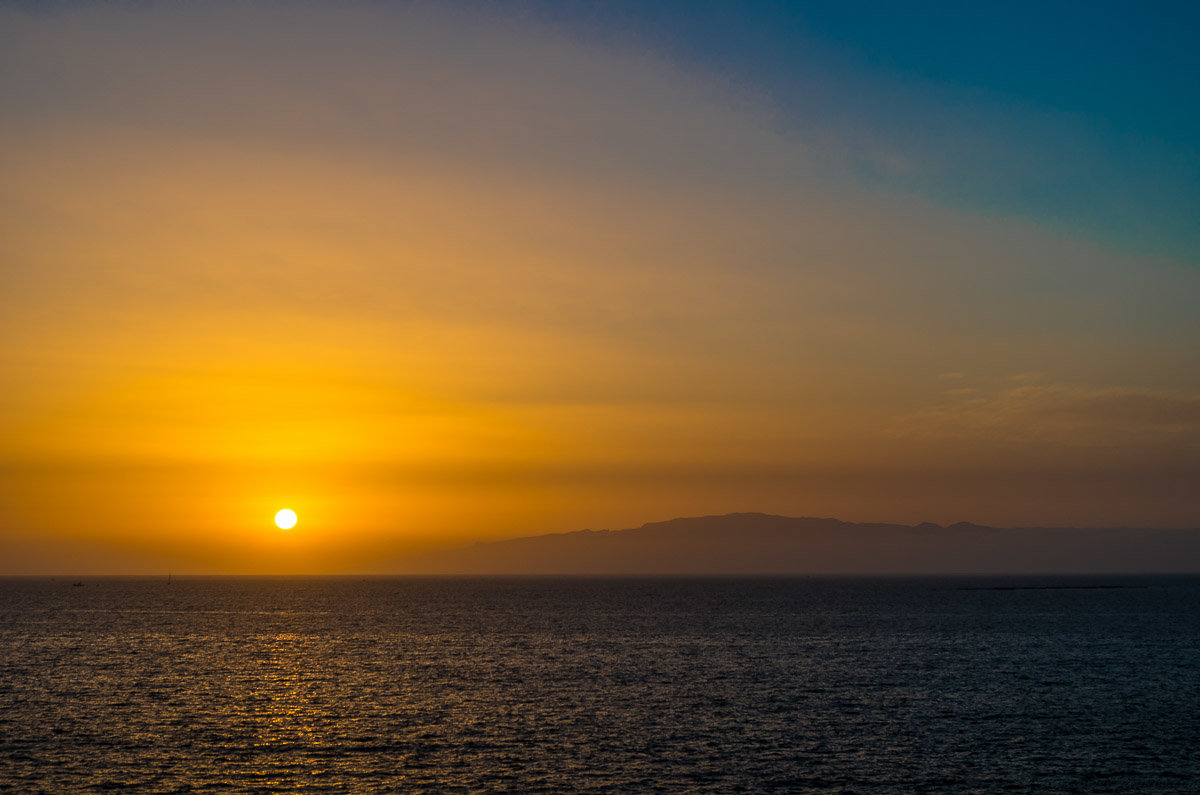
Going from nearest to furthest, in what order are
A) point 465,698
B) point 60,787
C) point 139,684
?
point 60,787 → point 465,698 → point 139,684

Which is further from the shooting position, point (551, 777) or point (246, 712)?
point (246, 712)

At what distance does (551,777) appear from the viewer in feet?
178

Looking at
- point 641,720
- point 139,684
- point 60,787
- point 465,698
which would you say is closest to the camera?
point 60,787

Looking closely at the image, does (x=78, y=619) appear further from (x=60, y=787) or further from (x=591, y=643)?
(x=60, y=787)

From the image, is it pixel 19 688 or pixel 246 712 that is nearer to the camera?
pixel 246 712

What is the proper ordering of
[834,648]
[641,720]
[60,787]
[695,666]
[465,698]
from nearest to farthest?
[60,787] → [641,720] → [465,698] → [695,666] → [834,648]

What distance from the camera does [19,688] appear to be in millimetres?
86000

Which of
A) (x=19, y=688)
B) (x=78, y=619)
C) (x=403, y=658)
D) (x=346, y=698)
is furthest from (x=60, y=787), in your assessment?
(x=78, y=619)

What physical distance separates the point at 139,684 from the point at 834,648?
7748 cm

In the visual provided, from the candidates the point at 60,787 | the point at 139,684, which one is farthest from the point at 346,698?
the point at 60,787

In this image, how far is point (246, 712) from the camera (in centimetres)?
7506

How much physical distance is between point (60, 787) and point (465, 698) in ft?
115

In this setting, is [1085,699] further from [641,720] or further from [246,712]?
[246,712]

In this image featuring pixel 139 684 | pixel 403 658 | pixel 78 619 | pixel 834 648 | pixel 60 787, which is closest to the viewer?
pixel 60 787
